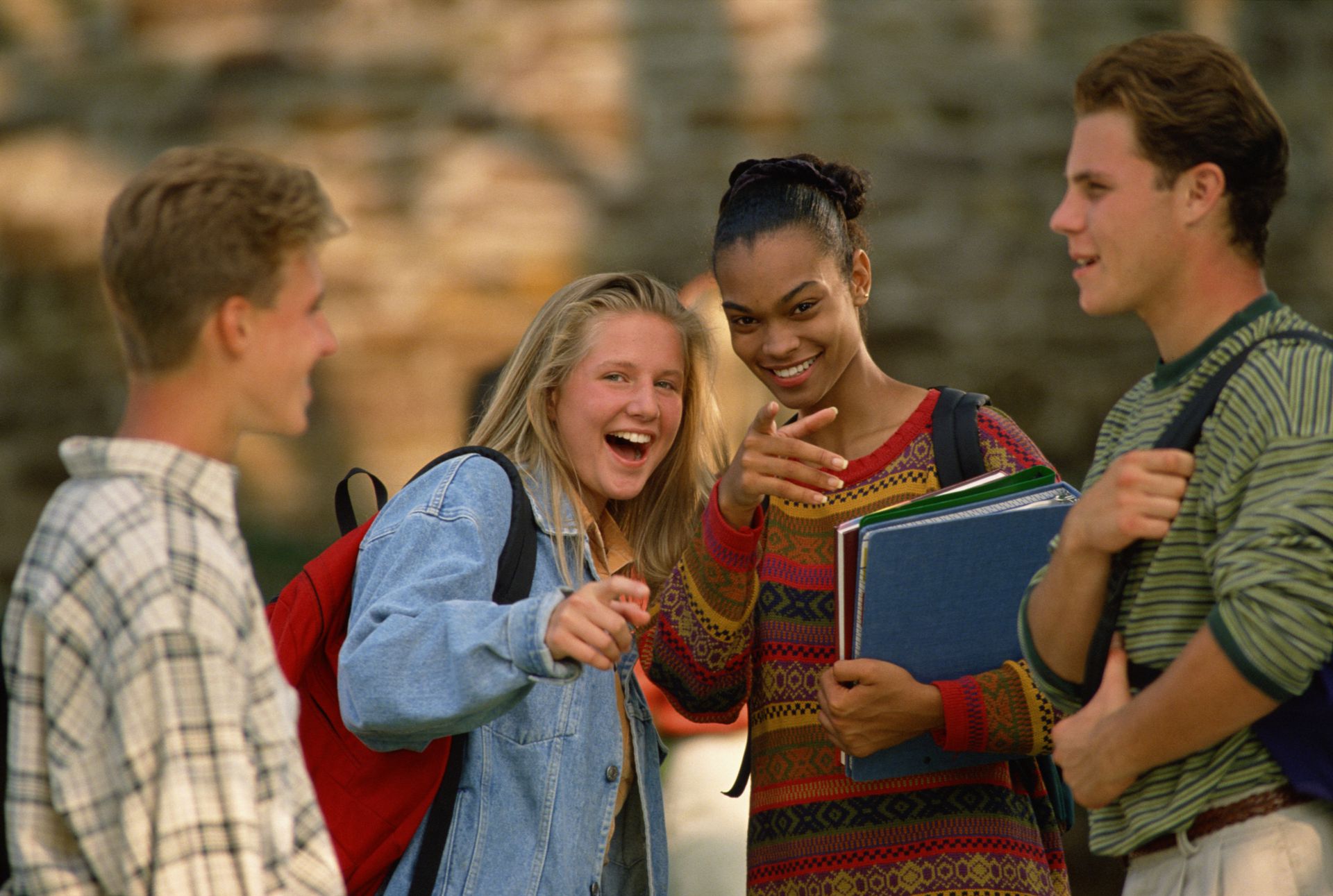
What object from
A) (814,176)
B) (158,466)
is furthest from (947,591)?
(158,466)

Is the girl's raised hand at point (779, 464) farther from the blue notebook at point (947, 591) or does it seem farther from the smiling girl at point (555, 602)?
the smiling girl at point (555, 602)

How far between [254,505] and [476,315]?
3.08ft

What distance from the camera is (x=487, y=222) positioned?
183 inches

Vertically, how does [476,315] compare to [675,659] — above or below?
above

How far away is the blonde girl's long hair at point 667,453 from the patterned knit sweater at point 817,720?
27cm

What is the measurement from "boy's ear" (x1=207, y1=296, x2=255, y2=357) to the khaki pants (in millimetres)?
1234

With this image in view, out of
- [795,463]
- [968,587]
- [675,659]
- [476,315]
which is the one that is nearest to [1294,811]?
[968,587]

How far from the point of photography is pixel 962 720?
2.17m

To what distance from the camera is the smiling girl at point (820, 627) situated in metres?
2.21

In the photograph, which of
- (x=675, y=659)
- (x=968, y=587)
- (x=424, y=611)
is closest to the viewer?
(x=424, y=611)

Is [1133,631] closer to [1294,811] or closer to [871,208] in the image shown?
[1294,811]

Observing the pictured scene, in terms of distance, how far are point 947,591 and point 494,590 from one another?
692mm

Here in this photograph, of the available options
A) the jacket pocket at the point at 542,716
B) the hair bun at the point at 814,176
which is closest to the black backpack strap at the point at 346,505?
the jacket pocket at the point at 542,716

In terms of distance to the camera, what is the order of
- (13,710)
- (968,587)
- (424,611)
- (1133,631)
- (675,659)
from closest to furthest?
1. (13,710)
2. (1133,631)
3. (424,611)
4. (968,587)
5. (675,659)
